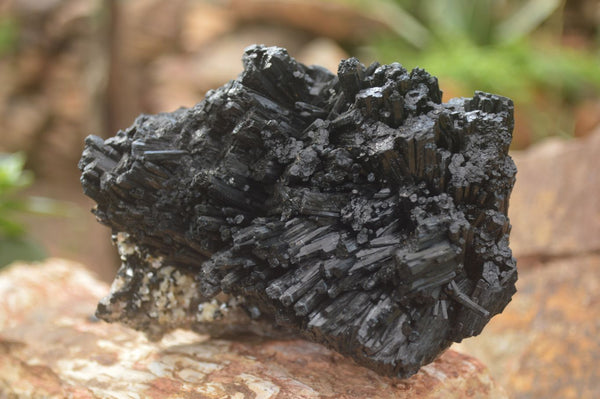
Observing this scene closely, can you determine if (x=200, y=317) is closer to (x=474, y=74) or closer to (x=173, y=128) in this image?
(x=173, y=128)

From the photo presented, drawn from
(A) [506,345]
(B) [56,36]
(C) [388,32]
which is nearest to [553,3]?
(C) [388,32]

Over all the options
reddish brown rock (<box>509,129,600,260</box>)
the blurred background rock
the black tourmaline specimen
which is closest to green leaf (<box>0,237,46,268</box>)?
the black tourmaline specimen

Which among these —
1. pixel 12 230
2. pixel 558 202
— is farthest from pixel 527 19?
pixel 12 230

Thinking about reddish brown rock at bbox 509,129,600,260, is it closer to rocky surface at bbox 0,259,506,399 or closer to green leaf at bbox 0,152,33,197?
rocky surface at bbox 0,259,506,399

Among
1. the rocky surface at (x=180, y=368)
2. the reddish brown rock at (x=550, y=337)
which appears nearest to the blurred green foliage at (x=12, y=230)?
the rocky surface at (x=180, y=368)

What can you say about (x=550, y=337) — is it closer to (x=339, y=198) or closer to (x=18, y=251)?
(x=339, y=198)
